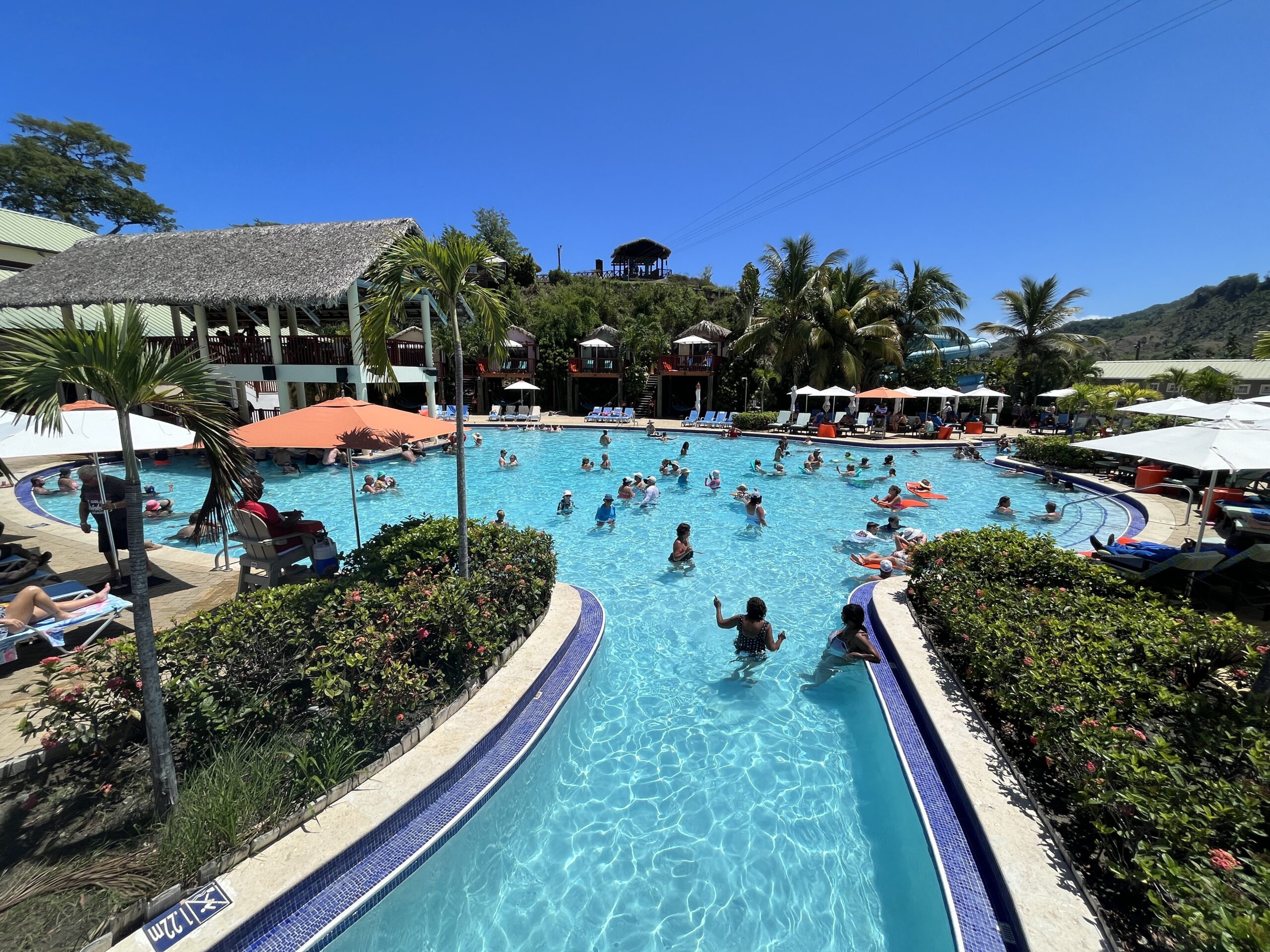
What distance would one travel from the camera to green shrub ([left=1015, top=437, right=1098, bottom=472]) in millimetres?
16359

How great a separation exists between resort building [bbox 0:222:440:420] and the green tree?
33509 mm

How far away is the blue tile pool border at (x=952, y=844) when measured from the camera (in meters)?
3.04

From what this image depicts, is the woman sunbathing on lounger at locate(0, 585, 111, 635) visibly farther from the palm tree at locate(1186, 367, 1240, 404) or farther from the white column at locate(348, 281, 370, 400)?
the palm tree at locate(1186, 367, 1240, 404)

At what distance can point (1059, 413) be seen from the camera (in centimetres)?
2653

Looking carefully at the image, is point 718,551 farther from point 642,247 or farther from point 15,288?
point 642,247

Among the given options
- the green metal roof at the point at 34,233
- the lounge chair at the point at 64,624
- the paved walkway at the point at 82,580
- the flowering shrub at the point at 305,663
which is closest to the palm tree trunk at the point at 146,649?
the flowering shrub at the point at 305,663

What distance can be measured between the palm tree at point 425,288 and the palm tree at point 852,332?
939 inches

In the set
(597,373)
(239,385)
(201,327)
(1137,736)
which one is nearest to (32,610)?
(1137,736)

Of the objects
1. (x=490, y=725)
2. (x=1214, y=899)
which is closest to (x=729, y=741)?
(x=490, y=725)

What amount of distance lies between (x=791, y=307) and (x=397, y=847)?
28.3m

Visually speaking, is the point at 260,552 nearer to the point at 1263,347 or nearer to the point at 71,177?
the point at 1263,347

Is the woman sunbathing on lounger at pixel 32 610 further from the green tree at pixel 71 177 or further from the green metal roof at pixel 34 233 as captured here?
the green tree at pixel 71 177

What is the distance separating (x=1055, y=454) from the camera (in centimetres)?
1716

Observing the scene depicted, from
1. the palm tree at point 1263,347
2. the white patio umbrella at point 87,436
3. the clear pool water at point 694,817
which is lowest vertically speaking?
the clear pool water at point 694,817
